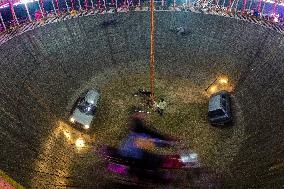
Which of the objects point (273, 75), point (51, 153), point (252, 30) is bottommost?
point (51, 153)

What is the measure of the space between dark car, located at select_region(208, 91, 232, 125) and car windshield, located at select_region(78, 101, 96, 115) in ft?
32.5

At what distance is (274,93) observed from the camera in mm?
25828

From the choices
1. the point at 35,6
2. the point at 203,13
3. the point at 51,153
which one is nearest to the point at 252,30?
the point at 203,13

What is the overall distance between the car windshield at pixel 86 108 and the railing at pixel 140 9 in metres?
10.0

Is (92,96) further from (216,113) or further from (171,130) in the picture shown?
(216,113)

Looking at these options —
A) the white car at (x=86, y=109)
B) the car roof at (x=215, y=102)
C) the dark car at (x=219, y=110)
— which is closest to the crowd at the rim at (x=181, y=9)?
the car roof at (x=215, y=102)

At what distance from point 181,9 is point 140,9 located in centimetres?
464

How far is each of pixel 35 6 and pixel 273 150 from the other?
31015 millimetres

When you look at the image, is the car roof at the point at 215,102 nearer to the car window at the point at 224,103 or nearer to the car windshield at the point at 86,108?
the car window at the point at 224,103

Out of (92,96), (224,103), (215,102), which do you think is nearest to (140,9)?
(92,96)

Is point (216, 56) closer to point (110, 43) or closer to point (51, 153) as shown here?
point (110, 43)

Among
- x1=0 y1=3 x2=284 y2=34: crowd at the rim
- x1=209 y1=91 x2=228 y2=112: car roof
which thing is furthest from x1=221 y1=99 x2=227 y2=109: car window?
x1=0 y1=3 x2=284 y2=34: crowd at the rim

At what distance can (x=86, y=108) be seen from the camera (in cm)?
→ 2589

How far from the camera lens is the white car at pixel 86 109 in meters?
25.1
